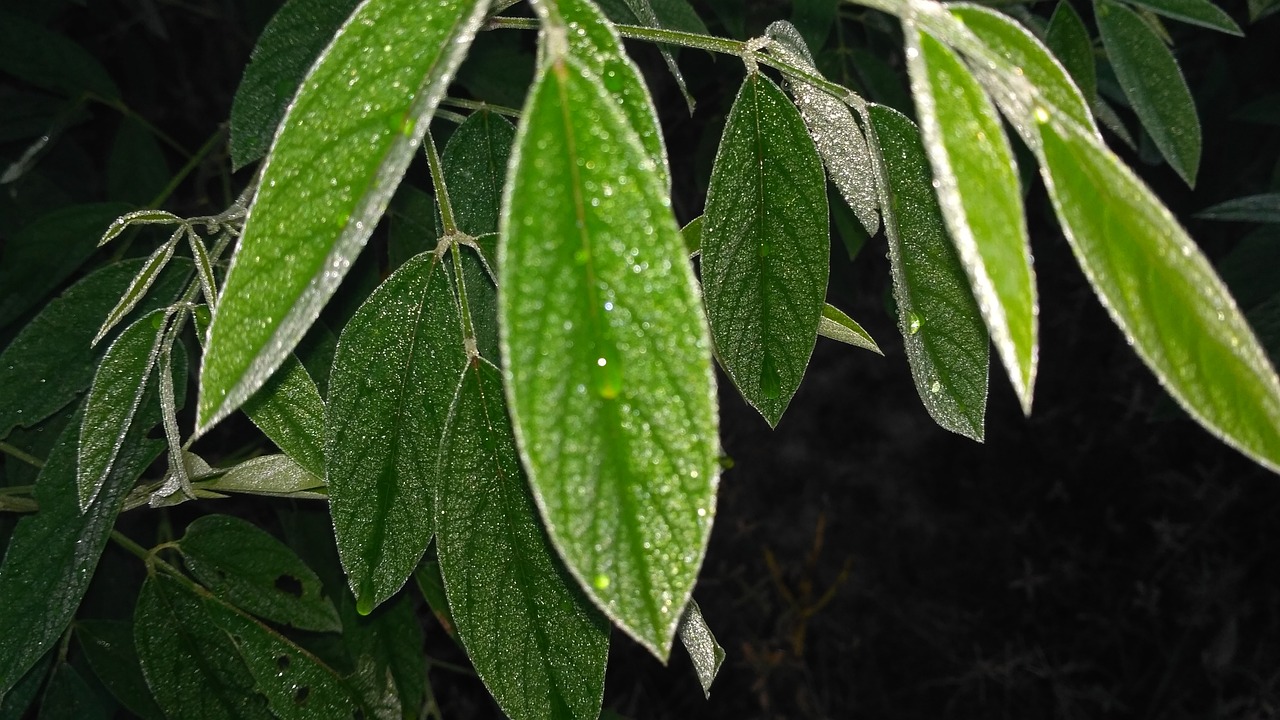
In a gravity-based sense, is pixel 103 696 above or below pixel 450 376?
below

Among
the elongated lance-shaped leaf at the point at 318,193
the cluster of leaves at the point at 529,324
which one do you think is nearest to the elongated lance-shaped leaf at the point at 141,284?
the cluster of leaves at the point at 529,324

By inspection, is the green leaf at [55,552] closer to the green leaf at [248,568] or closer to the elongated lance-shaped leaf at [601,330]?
the green leaf at [248,568]

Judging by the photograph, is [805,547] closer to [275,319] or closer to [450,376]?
[450,376]

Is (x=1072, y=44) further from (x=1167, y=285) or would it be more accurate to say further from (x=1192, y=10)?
(x=1167, y=285)

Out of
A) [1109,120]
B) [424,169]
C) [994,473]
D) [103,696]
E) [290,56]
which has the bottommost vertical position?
[994,473]

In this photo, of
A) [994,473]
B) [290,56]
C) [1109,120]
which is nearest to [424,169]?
[290,56]

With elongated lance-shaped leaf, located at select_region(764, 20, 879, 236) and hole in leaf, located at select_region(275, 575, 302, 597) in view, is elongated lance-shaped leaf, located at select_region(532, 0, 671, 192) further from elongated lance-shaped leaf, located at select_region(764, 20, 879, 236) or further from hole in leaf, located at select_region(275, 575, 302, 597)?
hole in leaf, located at select_region(275, 575, 302, 597)
